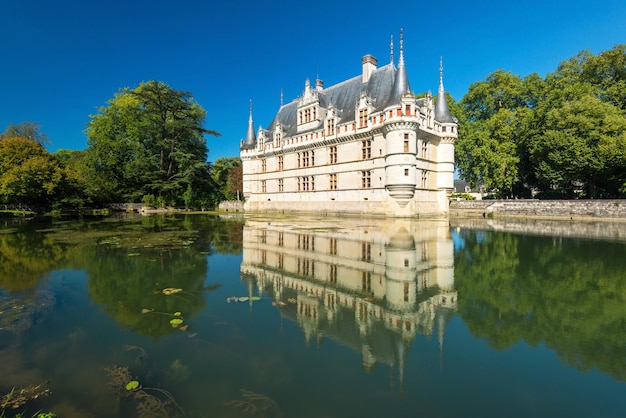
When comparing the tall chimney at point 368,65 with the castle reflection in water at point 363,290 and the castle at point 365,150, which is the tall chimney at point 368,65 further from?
the castle reflection in water at point 363,290

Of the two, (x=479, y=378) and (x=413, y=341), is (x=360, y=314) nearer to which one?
(x=413, y=341)

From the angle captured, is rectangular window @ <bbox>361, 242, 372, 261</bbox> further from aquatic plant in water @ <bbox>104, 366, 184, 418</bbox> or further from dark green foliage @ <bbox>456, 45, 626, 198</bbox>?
dark green foliage @ <bbox>456, 45, 626, 198</bbox>

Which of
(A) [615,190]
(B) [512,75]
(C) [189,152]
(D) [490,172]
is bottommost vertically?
(A) [615,190]

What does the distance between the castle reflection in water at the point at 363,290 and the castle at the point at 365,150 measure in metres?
17.4

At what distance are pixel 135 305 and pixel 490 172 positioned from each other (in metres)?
37.0

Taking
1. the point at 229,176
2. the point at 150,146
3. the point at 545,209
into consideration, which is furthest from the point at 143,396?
the point at 229,176

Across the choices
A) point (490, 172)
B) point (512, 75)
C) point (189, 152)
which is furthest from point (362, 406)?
point (512, 75)

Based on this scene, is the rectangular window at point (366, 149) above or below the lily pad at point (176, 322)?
above

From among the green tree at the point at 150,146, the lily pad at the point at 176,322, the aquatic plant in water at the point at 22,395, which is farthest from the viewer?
the green tree at the point at 150,146

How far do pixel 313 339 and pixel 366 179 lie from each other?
27384 millimetres

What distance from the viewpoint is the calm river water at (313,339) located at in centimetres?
285

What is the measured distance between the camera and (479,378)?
3.19 metres

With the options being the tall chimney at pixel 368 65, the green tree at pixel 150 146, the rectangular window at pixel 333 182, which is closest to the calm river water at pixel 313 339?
the rectangular window at pixel 333 182

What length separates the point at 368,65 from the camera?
3253 cm
